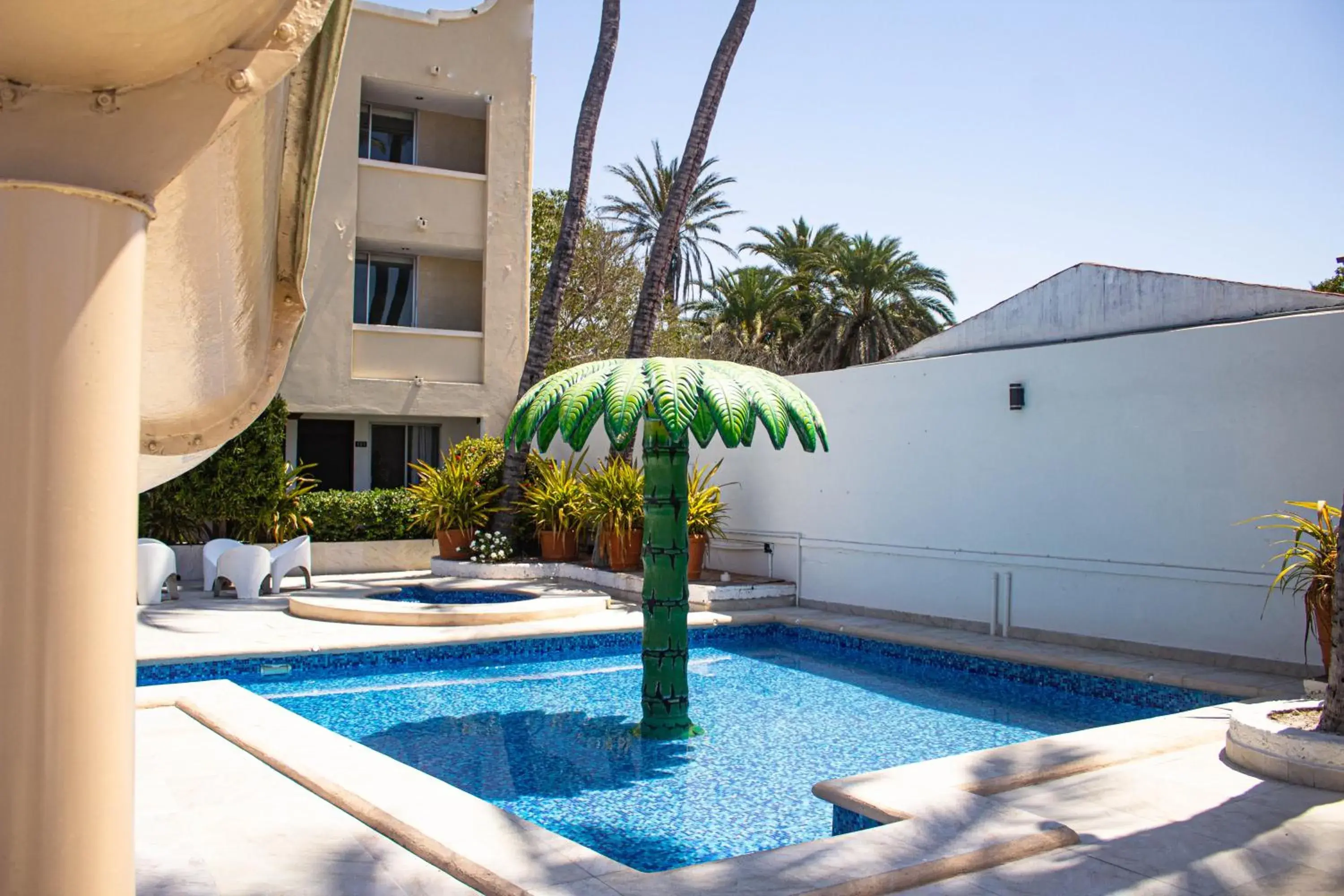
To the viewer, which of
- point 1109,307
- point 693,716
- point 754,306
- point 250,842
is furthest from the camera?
point 754,306

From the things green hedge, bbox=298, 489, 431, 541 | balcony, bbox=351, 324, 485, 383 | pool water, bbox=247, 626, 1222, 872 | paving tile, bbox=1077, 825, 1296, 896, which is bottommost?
pool water, bbox=247, 626, 1222, 872

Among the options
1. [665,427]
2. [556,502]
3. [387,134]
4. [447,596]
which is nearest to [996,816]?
[665,427]

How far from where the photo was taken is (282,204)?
3.91 meters

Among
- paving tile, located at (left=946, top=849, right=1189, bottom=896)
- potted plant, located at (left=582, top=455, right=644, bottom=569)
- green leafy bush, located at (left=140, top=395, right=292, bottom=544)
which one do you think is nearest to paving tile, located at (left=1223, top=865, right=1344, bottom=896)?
paving tile, located at (left=946, top=849, right=1189, bottom=896)

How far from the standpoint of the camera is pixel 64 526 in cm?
240

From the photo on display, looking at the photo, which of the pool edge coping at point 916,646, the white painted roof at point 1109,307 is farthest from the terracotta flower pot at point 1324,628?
the white painted roof at point 1109,307

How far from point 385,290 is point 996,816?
17.9m

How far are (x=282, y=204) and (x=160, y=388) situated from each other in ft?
4.98

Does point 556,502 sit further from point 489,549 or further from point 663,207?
point 663,207

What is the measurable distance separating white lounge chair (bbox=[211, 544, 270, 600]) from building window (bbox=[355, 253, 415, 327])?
7.31m

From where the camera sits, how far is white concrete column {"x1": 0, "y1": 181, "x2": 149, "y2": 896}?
236cm

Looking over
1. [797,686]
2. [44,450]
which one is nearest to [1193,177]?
[797,686]

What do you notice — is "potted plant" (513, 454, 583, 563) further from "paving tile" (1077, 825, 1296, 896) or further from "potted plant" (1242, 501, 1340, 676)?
"paving tile" (1077, 825, 1296, 896)

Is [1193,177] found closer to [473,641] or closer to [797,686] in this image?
[797,686]
